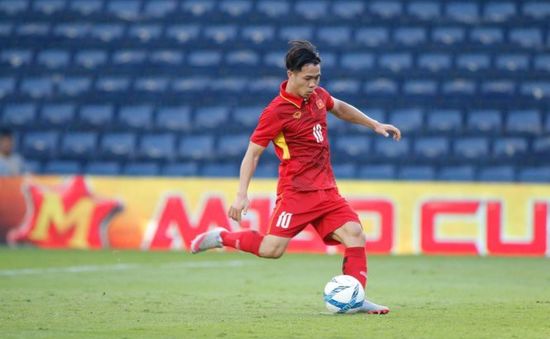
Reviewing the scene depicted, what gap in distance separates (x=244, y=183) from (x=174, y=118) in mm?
12083

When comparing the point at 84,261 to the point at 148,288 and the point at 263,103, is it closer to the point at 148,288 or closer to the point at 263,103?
the point at 148,288

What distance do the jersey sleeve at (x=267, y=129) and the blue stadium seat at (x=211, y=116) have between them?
11446 mm

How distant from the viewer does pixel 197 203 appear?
16438 millimetres

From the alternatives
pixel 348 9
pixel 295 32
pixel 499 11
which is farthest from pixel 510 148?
pixel 295 32

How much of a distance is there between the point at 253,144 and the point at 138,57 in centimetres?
1351

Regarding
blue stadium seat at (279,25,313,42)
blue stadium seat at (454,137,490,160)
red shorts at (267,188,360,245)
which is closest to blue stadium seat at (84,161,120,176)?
blue stadium seat at (279,25,313,42)

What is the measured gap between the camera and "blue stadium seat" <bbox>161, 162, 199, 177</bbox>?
18859 millimetres

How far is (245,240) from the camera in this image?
8398 millimetres

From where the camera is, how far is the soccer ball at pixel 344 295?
26.0 feet

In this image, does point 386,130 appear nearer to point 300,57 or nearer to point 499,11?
point 300,57

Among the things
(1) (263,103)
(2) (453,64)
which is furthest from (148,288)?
(2) (453,64)

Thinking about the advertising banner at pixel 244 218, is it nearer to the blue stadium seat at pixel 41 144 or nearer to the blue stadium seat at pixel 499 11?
the blue stadium seat at pixel 41 144

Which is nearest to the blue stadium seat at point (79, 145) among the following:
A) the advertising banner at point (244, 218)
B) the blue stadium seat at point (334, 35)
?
the advertising banner at point (244, 218)

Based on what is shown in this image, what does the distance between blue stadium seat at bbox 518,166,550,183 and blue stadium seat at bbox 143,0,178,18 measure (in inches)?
302
